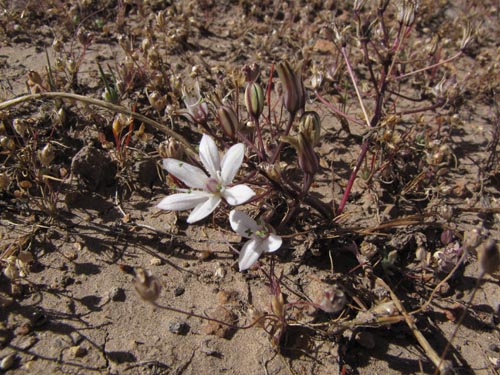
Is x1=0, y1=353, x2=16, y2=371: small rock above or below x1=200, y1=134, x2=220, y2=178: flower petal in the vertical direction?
below

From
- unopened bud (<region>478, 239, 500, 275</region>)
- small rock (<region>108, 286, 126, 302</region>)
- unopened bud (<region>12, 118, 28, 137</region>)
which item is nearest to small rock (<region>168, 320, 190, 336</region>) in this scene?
small rock (<region>108, 286, 126, 302</region>)

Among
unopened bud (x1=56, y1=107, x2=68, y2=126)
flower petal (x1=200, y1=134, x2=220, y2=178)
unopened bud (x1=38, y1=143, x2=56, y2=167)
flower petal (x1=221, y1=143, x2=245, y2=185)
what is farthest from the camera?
unopened bud (x1=56, y1=107, x2=68, y2=126)

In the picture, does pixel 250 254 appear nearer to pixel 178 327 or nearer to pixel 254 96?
pixel 178 327

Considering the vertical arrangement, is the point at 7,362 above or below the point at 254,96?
below

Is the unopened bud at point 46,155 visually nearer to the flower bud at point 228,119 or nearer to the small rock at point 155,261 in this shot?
the small rock at point 155,261

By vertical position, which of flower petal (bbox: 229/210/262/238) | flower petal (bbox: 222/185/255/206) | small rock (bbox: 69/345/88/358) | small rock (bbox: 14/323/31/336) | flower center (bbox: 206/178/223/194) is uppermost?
flower petal (bbox: 222/185/255/206)

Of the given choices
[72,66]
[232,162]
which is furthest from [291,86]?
[72,66]

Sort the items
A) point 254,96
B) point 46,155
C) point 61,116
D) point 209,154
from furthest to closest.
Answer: point 61,116, point 46,155, point 254,96, point 209,154

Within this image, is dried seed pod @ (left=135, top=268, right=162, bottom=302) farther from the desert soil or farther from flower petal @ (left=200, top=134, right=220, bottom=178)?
flower petal @ (left=200, top=134, right=220, bottom=178)
